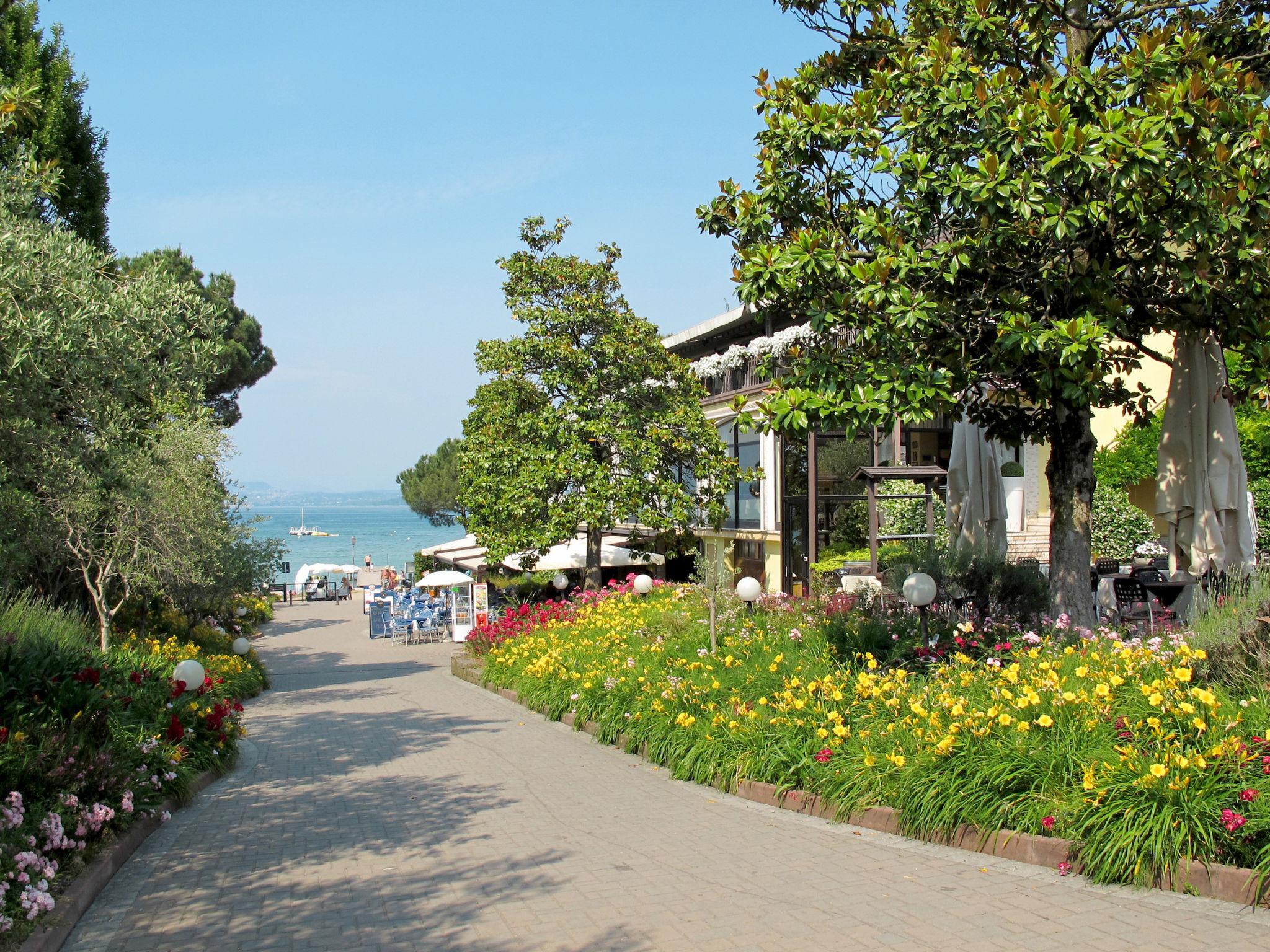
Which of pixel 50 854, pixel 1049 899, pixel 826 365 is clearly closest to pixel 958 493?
pixel 826 365

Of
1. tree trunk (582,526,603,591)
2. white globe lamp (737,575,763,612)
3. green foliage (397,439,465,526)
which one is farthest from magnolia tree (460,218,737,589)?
green foliage (397,439,465,526)

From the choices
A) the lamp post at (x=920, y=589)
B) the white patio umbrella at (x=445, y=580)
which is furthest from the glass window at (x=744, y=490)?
the lamp post at (x=920, y=589)

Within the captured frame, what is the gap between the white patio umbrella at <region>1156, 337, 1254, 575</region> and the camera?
9.06 m

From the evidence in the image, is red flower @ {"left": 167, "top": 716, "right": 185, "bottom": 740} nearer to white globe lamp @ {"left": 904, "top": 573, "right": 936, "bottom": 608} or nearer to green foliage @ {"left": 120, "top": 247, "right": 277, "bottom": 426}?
white globe lamp @ {"left": 904, "top": 573, "right": 936, "bottom": 608}

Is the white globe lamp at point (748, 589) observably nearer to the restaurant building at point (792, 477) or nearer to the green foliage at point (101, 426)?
the restaurant building at point (792, 477)

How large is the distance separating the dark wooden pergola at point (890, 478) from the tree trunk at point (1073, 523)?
8.49m

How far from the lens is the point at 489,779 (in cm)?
921

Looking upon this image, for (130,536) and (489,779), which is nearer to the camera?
(489,779)

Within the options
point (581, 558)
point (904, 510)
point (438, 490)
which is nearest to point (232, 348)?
point (581, 558)

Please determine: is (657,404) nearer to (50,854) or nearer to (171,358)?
(171,358)

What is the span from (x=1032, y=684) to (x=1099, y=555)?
1446 cm

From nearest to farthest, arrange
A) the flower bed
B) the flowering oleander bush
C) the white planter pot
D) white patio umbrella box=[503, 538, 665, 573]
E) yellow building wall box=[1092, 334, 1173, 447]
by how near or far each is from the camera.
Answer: the flowering oleander bush
the flower bed
the white planter pot
yellow building wall box=[1092, 334, 1173, 447]
white patio umbrella box=[503, 538, 665, 573]

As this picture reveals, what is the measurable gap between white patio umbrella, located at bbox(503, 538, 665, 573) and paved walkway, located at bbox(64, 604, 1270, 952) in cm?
1521

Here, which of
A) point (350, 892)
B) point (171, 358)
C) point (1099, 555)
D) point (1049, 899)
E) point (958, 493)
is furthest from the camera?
point (1099, 555)
